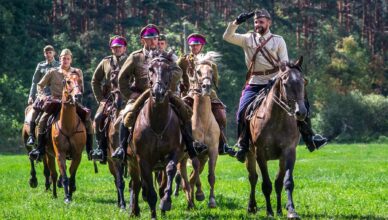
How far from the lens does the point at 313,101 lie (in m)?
77.1

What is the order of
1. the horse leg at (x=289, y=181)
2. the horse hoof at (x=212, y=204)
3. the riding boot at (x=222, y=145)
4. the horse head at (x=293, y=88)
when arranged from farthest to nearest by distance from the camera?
the riding boot at (x=222, y=145) → the horse hoof at (x=212, y=204) → the horse leg at (x=289, y=181) → the horse head at (x=293, y=88)

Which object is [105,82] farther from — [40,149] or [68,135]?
[40,149]

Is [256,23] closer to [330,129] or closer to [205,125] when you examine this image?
[205,125]

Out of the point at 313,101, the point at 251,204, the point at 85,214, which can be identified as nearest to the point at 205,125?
the point at 251,204

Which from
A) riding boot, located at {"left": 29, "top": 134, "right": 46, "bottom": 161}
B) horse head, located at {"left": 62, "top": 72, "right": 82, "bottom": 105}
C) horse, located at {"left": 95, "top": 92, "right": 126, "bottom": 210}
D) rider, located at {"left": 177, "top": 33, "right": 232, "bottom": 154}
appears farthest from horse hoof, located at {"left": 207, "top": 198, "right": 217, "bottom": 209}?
riding boot, located at {"left": 29, "top": 134, "right": 46, "bottom": 161}

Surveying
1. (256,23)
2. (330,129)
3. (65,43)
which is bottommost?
(330,129)

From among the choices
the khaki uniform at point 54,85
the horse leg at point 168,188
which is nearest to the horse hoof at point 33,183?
the khaki uniform at point 54,85

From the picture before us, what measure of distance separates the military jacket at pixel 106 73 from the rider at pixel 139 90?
2.39m

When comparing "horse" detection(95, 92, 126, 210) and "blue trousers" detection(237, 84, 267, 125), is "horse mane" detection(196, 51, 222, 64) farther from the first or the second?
A: "horse" detection(95, 92, 126, 210)

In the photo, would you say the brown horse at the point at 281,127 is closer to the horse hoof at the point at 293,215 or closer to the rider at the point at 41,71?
the horse hoof at the point at 293,215

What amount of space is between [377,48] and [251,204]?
71875 mm

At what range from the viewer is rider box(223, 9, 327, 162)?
15938mm

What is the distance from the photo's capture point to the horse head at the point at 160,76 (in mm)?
13642

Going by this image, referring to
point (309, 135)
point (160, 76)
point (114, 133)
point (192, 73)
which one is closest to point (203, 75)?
point (192, 73)
